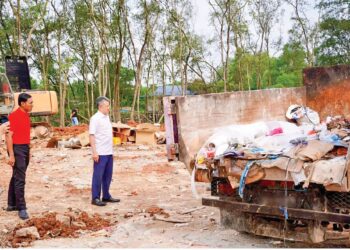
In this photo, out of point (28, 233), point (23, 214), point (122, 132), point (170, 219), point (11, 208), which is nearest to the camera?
point (28, 233)

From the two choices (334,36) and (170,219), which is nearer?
(170,219)

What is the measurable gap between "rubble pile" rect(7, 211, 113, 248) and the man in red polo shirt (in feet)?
1.60

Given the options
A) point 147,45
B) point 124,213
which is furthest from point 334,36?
point 124,213

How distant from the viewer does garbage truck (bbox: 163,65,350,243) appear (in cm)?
430

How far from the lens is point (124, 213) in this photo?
277 inches

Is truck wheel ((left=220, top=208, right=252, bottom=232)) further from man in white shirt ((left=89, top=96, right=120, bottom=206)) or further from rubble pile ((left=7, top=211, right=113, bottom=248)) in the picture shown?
man in white shirt ((left=89, top=96, right=120, bottom=206))

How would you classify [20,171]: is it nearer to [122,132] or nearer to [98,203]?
[98,203]

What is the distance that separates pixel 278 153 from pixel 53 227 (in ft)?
9.09

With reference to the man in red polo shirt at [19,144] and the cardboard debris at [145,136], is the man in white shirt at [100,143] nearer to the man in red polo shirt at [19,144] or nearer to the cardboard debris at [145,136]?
the man in red polo shirt at [19,144]

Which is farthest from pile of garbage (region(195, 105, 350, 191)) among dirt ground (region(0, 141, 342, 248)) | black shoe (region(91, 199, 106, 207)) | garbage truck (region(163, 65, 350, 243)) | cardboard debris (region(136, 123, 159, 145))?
cardboard debris (region(136, 123, 159, 145))

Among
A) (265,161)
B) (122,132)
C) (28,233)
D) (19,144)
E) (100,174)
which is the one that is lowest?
(28,233)

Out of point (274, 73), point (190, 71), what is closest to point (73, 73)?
point (190, 71)

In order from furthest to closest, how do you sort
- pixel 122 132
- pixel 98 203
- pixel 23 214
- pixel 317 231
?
1. pixel 122 132
2. pixel 98 203
3. pixel 23 214
4. pixel 317 231

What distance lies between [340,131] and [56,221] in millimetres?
3247
